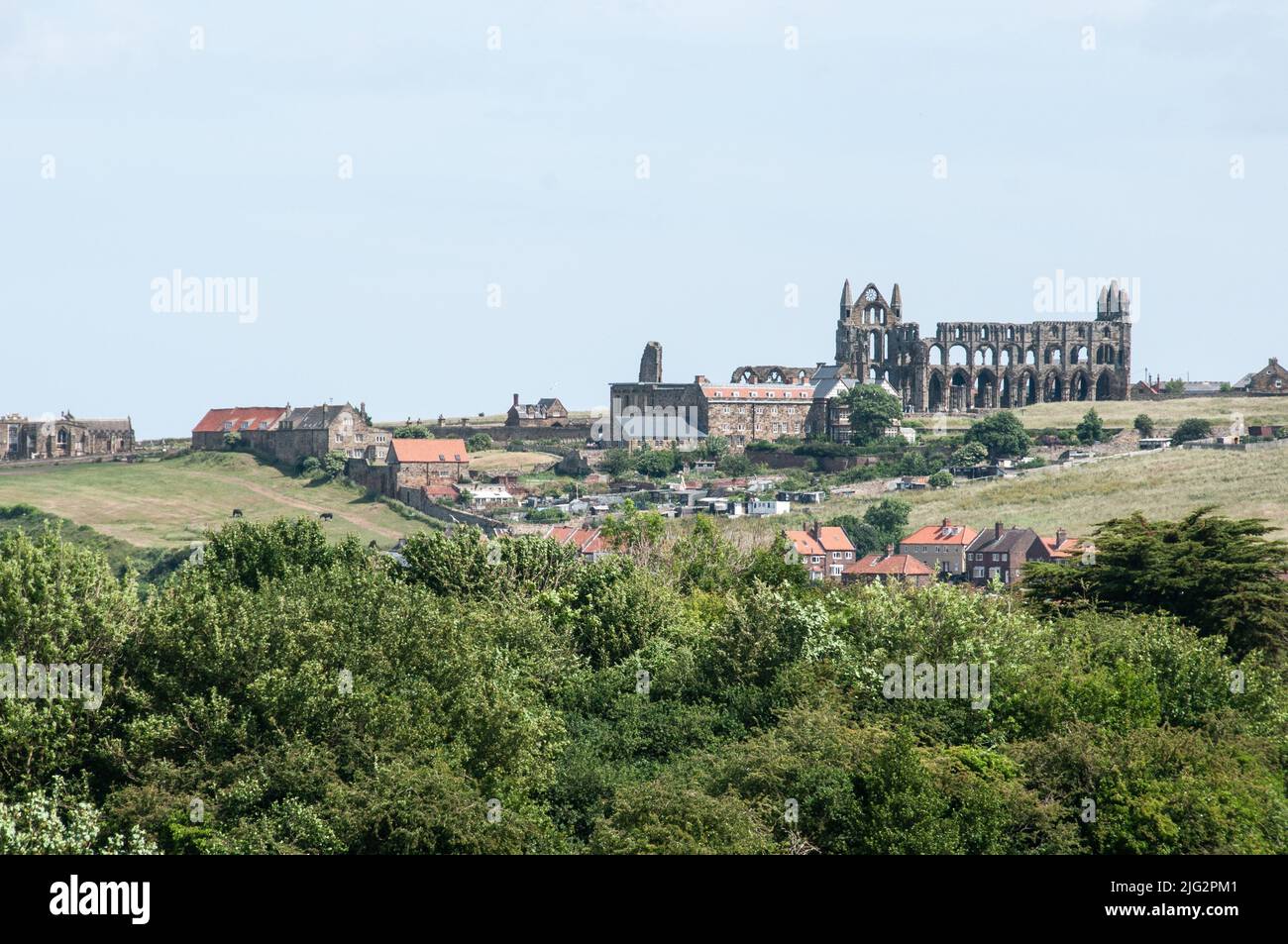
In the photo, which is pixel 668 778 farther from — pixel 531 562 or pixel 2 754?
pixel 531 562

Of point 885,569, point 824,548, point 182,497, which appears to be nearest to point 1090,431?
point 824,548

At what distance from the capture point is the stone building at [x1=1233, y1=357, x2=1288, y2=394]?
506ft

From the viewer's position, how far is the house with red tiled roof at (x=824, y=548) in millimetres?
91125

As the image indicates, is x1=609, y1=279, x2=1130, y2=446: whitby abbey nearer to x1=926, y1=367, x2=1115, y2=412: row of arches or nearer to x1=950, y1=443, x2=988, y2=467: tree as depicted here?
x1=926, y1=367, x2=1115, y2=412: row of arches

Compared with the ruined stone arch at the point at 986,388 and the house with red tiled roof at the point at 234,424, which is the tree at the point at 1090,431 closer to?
the ruined stone arch at the point at 986,388

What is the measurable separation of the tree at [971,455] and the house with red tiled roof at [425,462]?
32727mm

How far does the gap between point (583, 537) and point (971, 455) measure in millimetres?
41845

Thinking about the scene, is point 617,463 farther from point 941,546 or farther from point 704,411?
point 941,546

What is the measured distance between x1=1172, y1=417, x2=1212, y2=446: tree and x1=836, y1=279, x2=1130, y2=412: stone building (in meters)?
25.3

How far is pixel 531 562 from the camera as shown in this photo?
55.3 metres

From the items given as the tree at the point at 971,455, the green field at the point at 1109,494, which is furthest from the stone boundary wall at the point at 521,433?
the green field at the point at 1109,494

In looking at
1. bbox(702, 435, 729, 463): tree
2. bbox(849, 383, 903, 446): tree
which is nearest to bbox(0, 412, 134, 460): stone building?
bbox(702, 435, 729, 463): tree

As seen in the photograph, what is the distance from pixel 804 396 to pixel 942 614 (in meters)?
107
